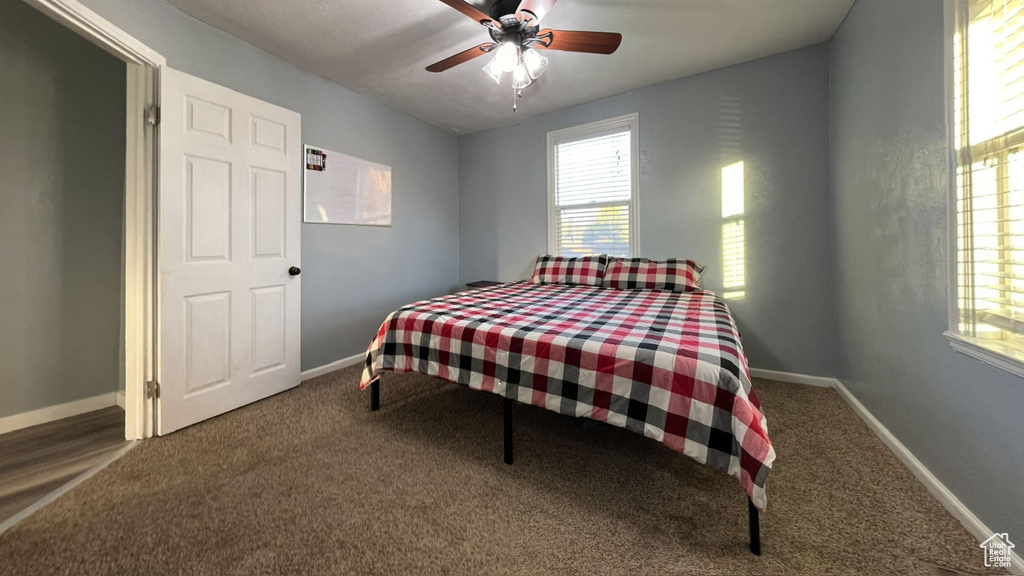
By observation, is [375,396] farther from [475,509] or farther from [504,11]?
[504,11]

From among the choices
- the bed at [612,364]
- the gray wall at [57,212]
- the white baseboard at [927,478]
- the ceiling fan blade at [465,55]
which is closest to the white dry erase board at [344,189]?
the gray wall at [57,212]

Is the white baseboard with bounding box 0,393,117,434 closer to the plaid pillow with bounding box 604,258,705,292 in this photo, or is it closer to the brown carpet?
the brown carpet

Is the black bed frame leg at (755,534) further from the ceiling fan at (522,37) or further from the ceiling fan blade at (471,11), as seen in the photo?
the ceiling fan blade at (471,11)

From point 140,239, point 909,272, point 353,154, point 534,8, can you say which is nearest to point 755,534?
point 909,272

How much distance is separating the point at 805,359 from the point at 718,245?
108cm

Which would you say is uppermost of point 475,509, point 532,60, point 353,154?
point 532,60

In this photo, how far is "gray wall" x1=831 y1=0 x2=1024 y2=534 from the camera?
114 centimetres

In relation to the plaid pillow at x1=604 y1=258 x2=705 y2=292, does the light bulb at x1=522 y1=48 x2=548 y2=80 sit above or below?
above

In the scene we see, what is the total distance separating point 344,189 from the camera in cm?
302

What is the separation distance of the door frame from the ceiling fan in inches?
66.4

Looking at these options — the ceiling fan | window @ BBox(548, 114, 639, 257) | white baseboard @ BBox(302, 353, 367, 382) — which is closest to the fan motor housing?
the ceiling fan

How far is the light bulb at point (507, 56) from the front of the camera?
1.86 metres

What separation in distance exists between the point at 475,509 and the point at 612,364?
0.78 metres

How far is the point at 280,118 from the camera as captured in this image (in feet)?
8.07
